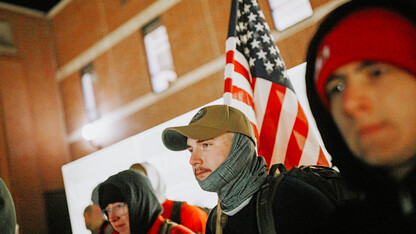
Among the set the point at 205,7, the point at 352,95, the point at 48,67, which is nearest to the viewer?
the point at 352,95

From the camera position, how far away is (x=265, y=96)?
2.58 meters

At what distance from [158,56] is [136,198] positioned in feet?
12.3

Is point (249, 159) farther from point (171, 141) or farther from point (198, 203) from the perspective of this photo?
point (198, 203)

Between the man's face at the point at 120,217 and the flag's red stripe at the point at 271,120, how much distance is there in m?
1.46

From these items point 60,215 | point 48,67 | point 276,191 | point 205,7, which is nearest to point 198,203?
point 276,191

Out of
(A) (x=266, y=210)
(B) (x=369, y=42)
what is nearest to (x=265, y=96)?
(A) (x=266, y=210)

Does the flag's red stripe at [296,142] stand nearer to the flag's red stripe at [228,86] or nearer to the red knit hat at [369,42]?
the flag's red stripe at [228,86]

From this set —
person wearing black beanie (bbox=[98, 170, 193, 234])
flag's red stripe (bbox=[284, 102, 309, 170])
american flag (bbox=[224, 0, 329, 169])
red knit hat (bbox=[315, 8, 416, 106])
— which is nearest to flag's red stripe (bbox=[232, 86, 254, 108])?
american flag (bbox=[224, 0, 329, 169])

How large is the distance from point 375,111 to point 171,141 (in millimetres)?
1440

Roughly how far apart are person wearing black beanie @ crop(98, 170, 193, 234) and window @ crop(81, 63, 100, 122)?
4191 millimetres

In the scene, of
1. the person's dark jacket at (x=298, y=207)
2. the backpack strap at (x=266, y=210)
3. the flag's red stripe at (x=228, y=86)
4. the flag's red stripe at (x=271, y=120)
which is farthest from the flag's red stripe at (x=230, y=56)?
the person's dark jacket at (x=298, y=207)

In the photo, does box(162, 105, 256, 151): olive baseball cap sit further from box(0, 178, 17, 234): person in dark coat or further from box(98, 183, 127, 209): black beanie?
box(98, 183, 127, 209): black beanie

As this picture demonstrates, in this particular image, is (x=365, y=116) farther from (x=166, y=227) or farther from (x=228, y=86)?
(x=166, y=227)

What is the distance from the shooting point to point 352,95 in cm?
78
